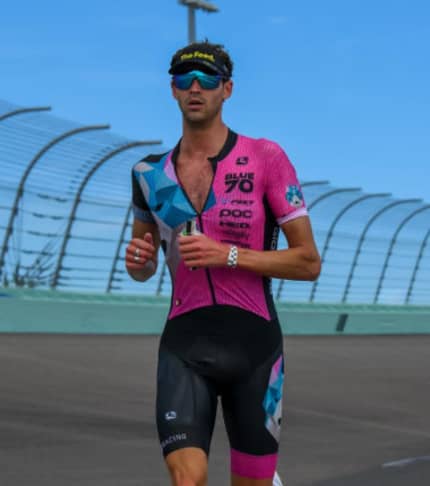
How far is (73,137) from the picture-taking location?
821 inches

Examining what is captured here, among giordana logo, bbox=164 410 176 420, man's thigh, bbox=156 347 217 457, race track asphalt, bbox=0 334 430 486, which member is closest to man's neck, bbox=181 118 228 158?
man's thigh, bbox=156 347 217 457

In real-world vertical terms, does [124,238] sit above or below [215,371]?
below

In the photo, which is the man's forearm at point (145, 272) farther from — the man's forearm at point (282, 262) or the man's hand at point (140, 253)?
the man's forearm at point (282, 262)

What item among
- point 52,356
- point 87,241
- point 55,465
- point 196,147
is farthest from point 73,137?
point 196,147

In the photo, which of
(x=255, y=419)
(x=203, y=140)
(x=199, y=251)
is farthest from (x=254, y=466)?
(x=203, y=140)

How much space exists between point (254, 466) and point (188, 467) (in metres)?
0.32

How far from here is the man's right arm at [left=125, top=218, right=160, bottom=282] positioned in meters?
3.59

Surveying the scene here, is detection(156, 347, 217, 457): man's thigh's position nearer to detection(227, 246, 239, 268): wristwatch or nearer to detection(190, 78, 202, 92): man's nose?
detection(227, 246, 239, 268): wristwatch

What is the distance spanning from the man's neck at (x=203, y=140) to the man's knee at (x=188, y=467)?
3.17 feet

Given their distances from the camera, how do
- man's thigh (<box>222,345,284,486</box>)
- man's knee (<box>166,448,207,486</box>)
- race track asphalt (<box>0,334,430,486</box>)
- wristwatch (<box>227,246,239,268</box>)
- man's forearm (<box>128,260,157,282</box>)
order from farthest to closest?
race track asphalt (<box>0,334,430,486</box>)
man's forearm (<box>128,260,157,282</box>)
man's thigh (<box>222,345,284,486</box>)
wristwatch (<box>227,246,239,268</box>)
man's knee (<box>166,448,207,486</box>)

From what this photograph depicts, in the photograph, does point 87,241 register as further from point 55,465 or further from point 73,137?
point 55,465

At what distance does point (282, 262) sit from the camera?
356 centimetres

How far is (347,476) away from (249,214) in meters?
3.94

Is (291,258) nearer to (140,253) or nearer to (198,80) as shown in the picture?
(140,253)
